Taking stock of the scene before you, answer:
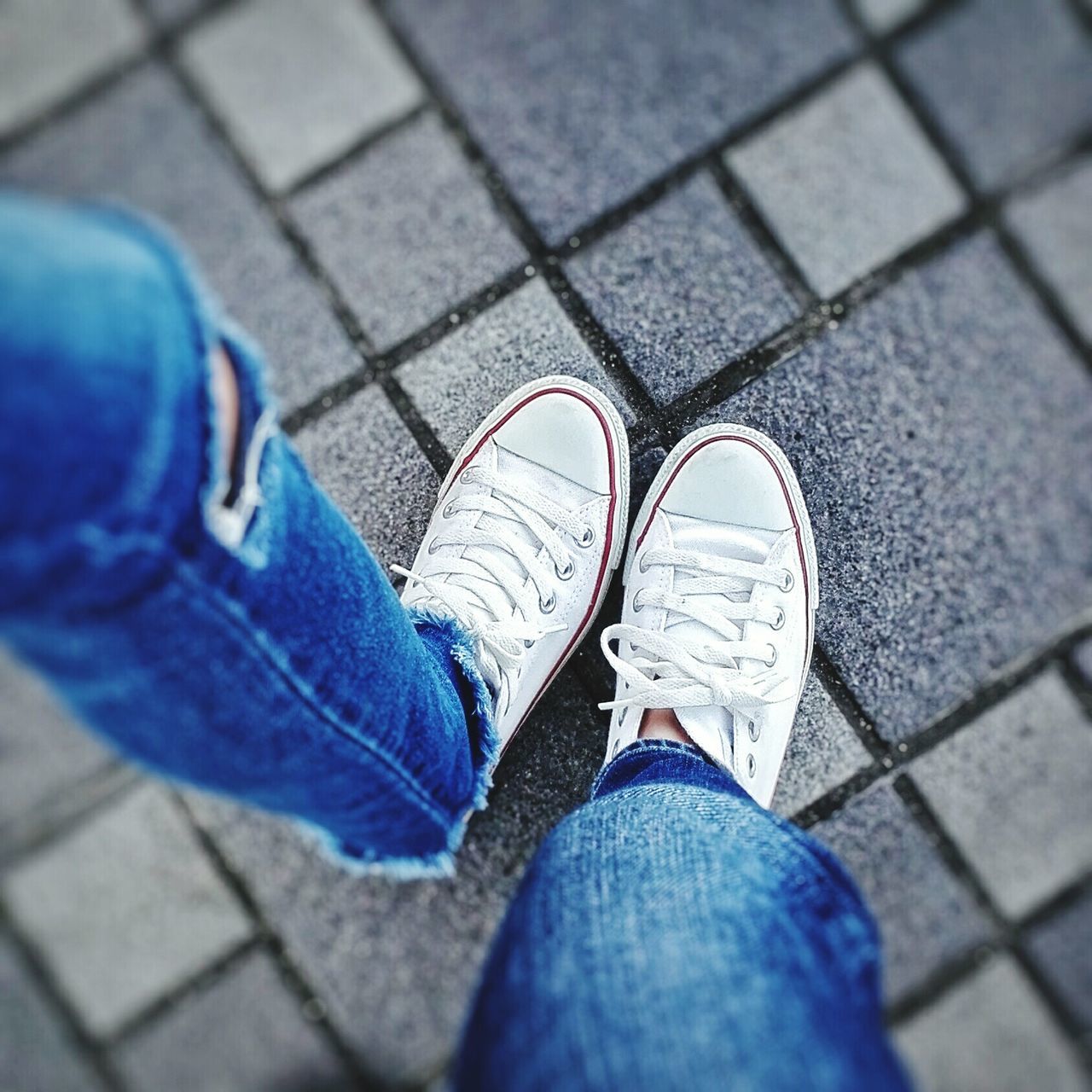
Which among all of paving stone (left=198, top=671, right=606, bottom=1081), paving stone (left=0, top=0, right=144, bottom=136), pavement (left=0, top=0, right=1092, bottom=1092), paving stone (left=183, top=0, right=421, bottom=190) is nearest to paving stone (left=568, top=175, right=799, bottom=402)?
pavement (left=0, top=0, right=1092, bottom=1092)

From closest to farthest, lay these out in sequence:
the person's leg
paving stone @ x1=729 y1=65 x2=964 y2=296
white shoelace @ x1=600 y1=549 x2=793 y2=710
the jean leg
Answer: the jean leg, the person's leg, white shoelace @ x1=600 y1=549 x2=793 y2=710, paving stone @ x1=729 y1=65 x2=964 y2=296

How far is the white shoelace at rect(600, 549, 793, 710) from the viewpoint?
3.10ft

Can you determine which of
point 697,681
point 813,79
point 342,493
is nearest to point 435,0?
point 813,79

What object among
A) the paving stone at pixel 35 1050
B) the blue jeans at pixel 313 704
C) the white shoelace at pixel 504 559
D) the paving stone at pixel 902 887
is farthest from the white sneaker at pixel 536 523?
the paving stone at pixel 35 1050

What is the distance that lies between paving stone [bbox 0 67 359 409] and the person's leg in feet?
2.06

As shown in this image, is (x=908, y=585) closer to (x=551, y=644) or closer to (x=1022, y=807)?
(x=1022, y=807)

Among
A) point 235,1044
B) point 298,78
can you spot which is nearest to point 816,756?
point 235,1044

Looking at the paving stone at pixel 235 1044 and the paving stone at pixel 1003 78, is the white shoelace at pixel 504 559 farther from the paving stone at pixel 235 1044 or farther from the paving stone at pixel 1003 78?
the paving stone at pixel 1003 78

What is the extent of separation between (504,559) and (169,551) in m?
0.60

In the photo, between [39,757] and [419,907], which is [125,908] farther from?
[419,907]

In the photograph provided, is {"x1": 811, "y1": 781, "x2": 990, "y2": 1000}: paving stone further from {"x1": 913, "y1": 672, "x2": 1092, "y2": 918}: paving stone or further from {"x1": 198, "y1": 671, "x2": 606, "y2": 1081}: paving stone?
{"x1": 198, "y1": 671, "x2": 606, "y2": 1081}: paving stone

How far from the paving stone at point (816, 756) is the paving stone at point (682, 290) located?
404mm

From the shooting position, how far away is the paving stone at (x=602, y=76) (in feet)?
3.47

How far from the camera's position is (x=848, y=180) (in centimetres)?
105
